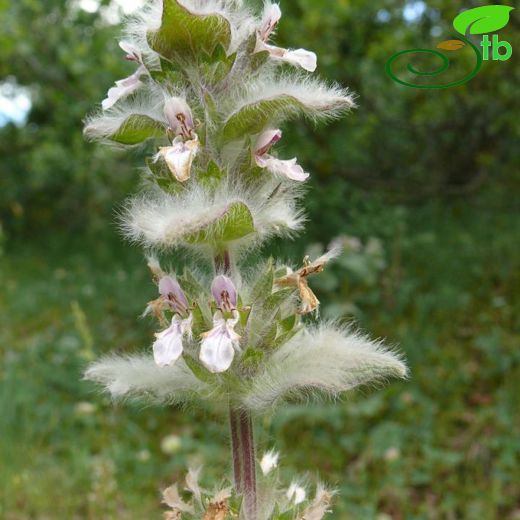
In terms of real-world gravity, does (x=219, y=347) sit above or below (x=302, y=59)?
below

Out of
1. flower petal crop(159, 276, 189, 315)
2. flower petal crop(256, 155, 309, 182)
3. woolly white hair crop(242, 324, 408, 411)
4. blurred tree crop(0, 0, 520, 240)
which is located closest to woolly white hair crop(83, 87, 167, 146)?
flower petal crop(256, 155, 309, 182)

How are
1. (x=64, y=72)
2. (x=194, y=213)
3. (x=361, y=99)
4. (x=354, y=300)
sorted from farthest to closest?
(x=64, y=72)
(x=361, y=99)
(x=354, y=300)
(x=194, y=213)

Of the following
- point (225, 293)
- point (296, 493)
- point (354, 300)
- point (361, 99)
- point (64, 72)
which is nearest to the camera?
point (225, 293)

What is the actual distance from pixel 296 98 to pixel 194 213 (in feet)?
1.00

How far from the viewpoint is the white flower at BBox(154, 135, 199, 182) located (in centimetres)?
116

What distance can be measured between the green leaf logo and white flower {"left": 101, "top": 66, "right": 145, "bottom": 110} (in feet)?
8.19

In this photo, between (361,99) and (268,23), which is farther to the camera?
(361,99)

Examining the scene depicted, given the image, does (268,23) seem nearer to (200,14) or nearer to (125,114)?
(200,14)

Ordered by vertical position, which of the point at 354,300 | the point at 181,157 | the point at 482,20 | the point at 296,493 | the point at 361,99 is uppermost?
the point at 361,99

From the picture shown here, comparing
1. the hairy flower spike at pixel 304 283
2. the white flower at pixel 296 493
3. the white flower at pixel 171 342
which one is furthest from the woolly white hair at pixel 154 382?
the white flower at pixel 296 493

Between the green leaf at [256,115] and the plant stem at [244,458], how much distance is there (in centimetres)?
57

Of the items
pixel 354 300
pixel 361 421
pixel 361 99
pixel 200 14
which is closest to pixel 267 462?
pixel 200 14

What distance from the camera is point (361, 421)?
12.0 feet

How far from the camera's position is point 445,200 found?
7.57 m
